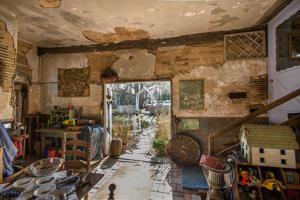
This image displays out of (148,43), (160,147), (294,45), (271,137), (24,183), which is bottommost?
(160,147)

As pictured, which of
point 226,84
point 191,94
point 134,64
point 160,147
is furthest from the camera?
point 160,147

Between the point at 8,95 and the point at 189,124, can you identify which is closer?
the point at 8,95

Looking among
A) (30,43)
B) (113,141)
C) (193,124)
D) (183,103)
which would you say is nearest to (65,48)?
(30,43)

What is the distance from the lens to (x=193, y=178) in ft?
→ 11.5

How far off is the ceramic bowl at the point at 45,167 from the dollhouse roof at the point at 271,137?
2.56m

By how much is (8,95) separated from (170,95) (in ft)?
12.0

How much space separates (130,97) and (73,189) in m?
11.5

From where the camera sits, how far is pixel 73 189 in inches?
58.3

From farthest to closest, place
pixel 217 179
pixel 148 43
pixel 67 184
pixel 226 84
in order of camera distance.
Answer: pixel 148 43 → pixel 226 84 → pixel 217 179 → pixel 67 184

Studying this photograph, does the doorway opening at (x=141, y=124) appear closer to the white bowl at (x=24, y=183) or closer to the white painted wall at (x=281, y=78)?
the white painted wall at (x=281, y=78)

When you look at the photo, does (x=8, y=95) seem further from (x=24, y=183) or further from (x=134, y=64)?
(x=134, y=64)

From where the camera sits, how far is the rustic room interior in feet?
7.56

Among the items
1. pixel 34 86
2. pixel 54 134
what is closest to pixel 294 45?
pixel 54 134

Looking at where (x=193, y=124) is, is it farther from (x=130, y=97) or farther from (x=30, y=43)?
(x=130, y=97)
